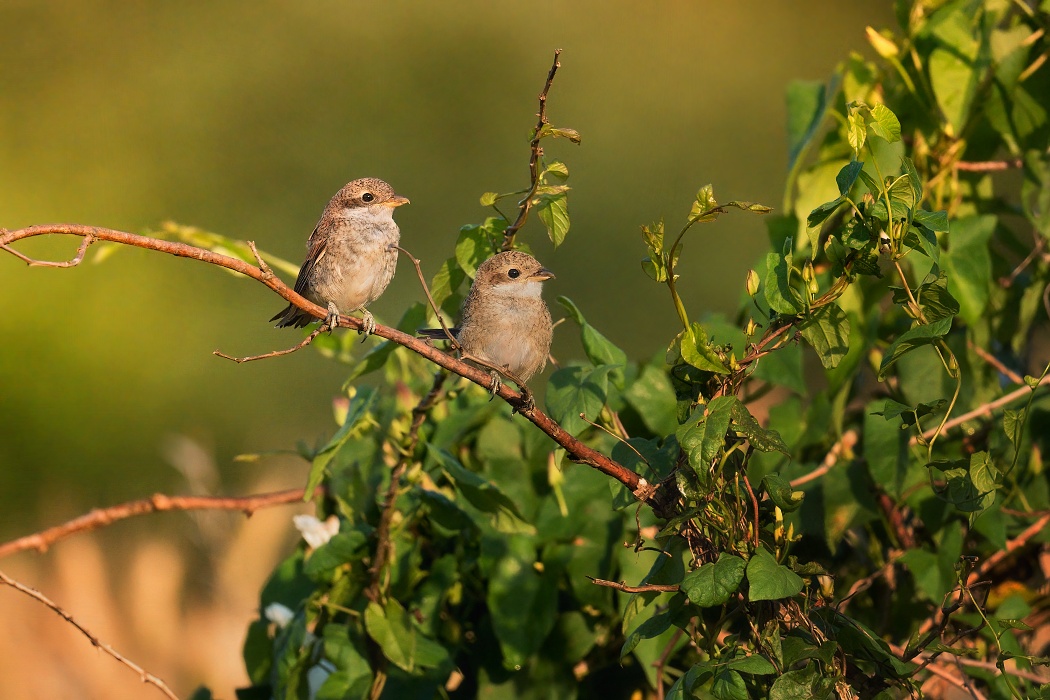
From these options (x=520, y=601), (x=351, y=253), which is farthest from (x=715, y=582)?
(x=351, y=253)

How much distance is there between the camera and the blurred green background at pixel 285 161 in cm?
704

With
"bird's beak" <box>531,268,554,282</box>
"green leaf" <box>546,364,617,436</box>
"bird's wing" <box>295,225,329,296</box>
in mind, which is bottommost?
"green leaf" <box>546,364,617,436</box>

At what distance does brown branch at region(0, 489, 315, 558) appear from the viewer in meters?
2.20

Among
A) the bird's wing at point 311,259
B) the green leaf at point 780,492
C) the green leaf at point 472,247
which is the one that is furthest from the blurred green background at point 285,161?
the green leaf at point 780,492

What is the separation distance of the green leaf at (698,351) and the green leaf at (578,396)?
336 millimetres

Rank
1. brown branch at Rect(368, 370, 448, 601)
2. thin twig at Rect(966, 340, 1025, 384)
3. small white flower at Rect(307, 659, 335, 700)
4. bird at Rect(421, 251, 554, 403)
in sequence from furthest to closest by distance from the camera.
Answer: bird at Rect(421, 251, 554, 403) < small white flower at Rect(307, 659, 335, 700) < thin twig at Rect(966, 340, 1025, 384) < brown branch at Rect(368, 370, 448, 601)

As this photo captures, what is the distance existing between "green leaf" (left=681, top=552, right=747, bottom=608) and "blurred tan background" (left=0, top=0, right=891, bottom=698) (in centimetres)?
329

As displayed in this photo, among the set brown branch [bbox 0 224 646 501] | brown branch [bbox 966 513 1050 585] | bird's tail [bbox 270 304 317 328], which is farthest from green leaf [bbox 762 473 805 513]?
bird's tail [bbox 270 304 317 328]

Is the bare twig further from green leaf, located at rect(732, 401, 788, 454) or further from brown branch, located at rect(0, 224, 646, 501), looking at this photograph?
green leaf, located at rect(732, 401, 788, 454)

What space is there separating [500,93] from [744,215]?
2227mm

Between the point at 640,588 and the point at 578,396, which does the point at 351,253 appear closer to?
the point at 578,396

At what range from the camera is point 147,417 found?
7.15 m

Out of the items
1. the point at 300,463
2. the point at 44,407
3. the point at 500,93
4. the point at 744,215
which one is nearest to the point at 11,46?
the point at 44,407

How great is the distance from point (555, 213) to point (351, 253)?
1166mm
